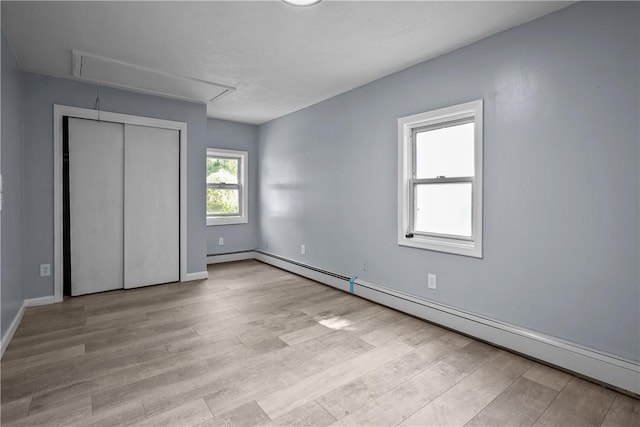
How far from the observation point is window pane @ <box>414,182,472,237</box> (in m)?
2.90

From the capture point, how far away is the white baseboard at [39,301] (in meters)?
3.36

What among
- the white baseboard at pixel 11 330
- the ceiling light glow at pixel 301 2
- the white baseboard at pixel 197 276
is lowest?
the white baseboard at pixel 11 330

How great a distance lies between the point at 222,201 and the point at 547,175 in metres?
4.75

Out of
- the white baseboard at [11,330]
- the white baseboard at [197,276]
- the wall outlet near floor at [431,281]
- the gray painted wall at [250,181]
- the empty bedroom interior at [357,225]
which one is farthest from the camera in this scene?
the gray painted wall at [250,181]

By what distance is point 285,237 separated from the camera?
17.1 feet

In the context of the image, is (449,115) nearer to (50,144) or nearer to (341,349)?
(341,349)

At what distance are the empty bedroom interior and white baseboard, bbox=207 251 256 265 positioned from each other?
1.11m

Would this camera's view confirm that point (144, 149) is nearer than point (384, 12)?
Result: No

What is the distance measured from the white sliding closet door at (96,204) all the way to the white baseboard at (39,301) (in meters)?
0.23

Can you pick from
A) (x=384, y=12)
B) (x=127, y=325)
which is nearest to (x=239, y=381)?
(x=127, y=325)

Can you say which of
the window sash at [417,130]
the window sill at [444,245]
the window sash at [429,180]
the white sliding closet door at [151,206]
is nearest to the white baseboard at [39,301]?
the white sliding closet door at [151,206]

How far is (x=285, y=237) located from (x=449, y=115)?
10.4ft

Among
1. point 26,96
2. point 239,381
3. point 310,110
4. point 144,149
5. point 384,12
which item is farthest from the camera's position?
point 310,110

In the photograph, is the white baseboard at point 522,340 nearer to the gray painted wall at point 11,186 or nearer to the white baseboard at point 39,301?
the gray painted wall at point 11,186
